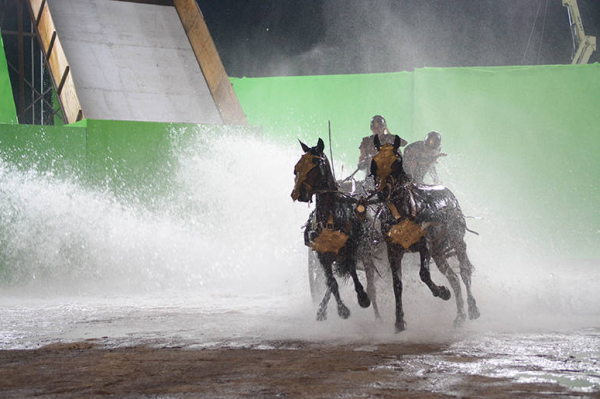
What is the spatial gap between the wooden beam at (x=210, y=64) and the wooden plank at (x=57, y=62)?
275 centimetres

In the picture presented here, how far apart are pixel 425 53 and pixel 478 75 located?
23.3ft

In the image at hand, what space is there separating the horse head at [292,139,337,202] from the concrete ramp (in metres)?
7.32

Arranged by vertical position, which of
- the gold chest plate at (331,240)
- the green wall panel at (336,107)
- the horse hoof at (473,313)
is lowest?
the horse hoof at (473,313)

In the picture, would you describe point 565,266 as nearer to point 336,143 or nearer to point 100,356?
point 336,143

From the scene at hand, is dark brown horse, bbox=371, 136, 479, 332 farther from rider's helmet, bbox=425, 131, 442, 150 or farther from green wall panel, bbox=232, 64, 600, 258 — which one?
green wall panel, bbox=232, 64, 600, 258

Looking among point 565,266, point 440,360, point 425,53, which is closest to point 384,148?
point 440,360

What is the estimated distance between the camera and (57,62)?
48.5ft

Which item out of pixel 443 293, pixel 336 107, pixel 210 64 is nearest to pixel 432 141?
pixel 443 293

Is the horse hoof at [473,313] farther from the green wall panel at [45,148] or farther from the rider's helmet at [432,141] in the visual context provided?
the green wall panel at [45,148]

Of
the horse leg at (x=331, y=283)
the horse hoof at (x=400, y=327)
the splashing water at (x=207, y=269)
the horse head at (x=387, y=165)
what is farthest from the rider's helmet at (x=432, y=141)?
the horse hoof at (x=400, y=327)

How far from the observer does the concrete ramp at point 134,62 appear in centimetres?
1399

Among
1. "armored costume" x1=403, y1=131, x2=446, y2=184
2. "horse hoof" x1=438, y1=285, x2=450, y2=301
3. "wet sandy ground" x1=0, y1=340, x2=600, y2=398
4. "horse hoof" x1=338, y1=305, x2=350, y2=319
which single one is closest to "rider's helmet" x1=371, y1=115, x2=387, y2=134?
"armored costume" x1=403, y1=131, x2=446, y2=184

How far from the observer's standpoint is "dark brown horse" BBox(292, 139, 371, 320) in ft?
21.9

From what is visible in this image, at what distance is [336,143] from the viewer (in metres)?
14.5
